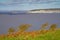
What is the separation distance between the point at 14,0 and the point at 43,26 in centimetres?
37

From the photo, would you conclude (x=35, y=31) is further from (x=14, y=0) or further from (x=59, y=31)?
(x=14, y=0)

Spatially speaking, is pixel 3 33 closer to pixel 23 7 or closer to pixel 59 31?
pixel 23 7

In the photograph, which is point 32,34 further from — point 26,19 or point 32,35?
point 26,19

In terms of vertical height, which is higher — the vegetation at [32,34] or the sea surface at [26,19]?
the sea surface at [26,19]

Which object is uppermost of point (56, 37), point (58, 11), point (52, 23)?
point (58, 11)

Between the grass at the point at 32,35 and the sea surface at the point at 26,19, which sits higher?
the sea surface at the point at 26,19

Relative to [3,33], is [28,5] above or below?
above

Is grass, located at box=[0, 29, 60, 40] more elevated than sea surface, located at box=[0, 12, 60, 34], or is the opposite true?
sea surface, located at box=[0, 12, 60, 34]

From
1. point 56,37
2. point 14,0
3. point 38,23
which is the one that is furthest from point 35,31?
point 14,0

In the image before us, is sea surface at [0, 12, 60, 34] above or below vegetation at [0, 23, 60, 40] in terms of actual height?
above

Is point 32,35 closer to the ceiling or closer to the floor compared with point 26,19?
closer to the floor

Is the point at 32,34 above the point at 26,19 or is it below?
below

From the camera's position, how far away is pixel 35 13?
1700mm

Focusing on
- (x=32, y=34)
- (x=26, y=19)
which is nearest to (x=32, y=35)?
(x=32, y=34)
